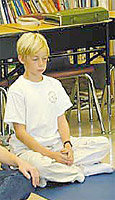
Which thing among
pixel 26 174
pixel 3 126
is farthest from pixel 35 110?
pixel 3 126

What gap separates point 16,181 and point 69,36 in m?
2.02

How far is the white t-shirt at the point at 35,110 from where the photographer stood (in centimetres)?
266

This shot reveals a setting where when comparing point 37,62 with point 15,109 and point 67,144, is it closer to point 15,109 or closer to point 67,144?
point 15,109

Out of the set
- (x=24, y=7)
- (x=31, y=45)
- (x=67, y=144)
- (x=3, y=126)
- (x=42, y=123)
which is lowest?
(x=3, y=126)

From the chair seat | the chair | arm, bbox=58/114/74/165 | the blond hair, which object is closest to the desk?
the chair seat

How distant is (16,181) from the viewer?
2152mm

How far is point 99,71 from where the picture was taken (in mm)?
4332

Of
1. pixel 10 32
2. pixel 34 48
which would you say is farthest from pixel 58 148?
pixel 10 32

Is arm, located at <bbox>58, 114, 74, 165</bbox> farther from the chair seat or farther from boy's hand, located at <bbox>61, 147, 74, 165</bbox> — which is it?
the chair seat

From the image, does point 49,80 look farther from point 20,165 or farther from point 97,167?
point 20,165

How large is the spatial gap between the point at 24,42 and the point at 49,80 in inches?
9.4

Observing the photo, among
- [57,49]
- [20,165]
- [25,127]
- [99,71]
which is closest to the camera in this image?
[20,165]

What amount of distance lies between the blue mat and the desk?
4.78ft

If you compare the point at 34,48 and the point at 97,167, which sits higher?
the point at 34,48
